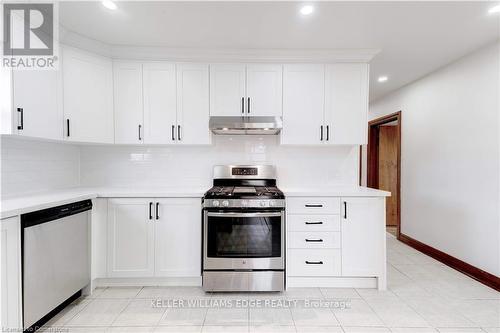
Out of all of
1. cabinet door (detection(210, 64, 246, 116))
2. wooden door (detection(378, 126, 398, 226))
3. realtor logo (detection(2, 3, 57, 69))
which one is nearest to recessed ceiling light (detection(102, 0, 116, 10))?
realtor logo (detection(2, 3, 57, 69))

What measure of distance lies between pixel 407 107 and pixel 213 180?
3.29m

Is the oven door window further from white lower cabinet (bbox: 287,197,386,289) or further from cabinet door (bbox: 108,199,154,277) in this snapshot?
cabinet door (bbox: 108,199,154,277)

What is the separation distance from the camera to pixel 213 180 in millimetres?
3002

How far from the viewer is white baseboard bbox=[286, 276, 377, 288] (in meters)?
2.49

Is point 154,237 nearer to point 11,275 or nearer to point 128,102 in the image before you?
point 11,275

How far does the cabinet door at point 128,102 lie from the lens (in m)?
2.73

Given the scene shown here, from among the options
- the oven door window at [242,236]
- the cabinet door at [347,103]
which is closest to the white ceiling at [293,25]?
the cabinet door at [347,103]

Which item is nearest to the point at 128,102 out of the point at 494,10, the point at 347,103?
the point at 347,103

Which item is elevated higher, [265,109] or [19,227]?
[265,109]

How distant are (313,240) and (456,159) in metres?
2.15

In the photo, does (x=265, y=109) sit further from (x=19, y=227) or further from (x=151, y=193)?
(x=19, y=227)

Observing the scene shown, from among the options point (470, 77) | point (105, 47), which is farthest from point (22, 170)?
point (470, 77)

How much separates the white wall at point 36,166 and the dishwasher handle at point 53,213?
23.3 inches

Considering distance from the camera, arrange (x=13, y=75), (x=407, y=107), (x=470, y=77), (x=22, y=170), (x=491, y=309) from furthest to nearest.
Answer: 1. (x=407, y=107)
2. (x=470, y=77)
3. (x=22, y=170)
4. (x=491, y=309)
5. (x=13, y=75)
